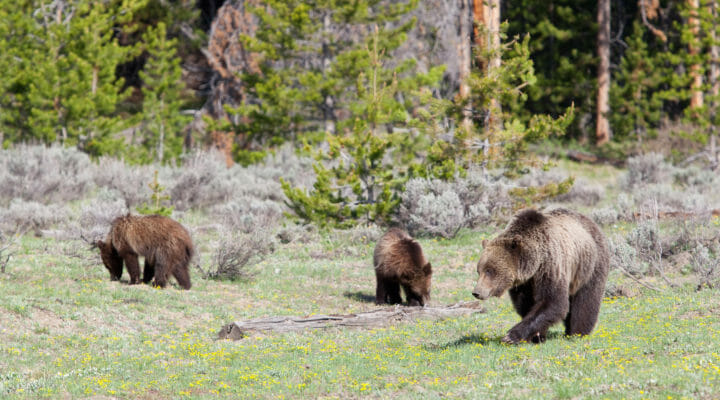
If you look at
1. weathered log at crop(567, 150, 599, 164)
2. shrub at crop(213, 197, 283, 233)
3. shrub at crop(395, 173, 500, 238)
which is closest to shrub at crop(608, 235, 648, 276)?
shrub at crop(395, 173, 500, 238)

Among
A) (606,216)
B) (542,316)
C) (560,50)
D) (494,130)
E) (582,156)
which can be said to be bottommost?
(606,216)

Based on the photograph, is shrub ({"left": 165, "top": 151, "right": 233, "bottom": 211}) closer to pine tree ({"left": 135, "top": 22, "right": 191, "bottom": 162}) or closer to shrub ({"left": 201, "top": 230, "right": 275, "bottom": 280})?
shrub ({"left": 201, "top": 230, "right": 275, "bottom": 280})

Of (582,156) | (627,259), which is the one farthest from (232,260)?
(582,156)

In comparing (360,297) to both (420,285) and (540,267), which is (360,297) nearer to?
(420,285)

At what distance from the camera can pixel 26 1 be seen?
112 feet

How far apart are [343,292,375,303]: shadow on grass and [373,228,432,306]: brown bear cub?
0.65m

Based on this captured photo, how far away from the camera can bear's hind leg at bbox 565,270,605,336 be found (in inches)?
369

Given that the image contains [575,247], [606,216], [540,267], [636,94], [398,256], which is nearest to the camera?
[540,267]

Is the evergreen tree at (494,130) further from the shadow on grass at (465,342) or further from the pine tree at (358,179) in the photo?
the shadow on grass at (465,342)

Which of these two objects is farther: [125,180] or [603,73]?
[603,73]

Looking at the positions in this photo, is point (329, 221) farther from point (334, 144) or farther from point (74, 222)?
point (74, 222)

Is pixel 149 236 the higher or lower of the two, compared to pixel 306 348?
higher

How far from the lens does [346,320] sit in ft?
39.6

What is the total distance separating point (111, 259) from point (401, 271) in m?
5.05
